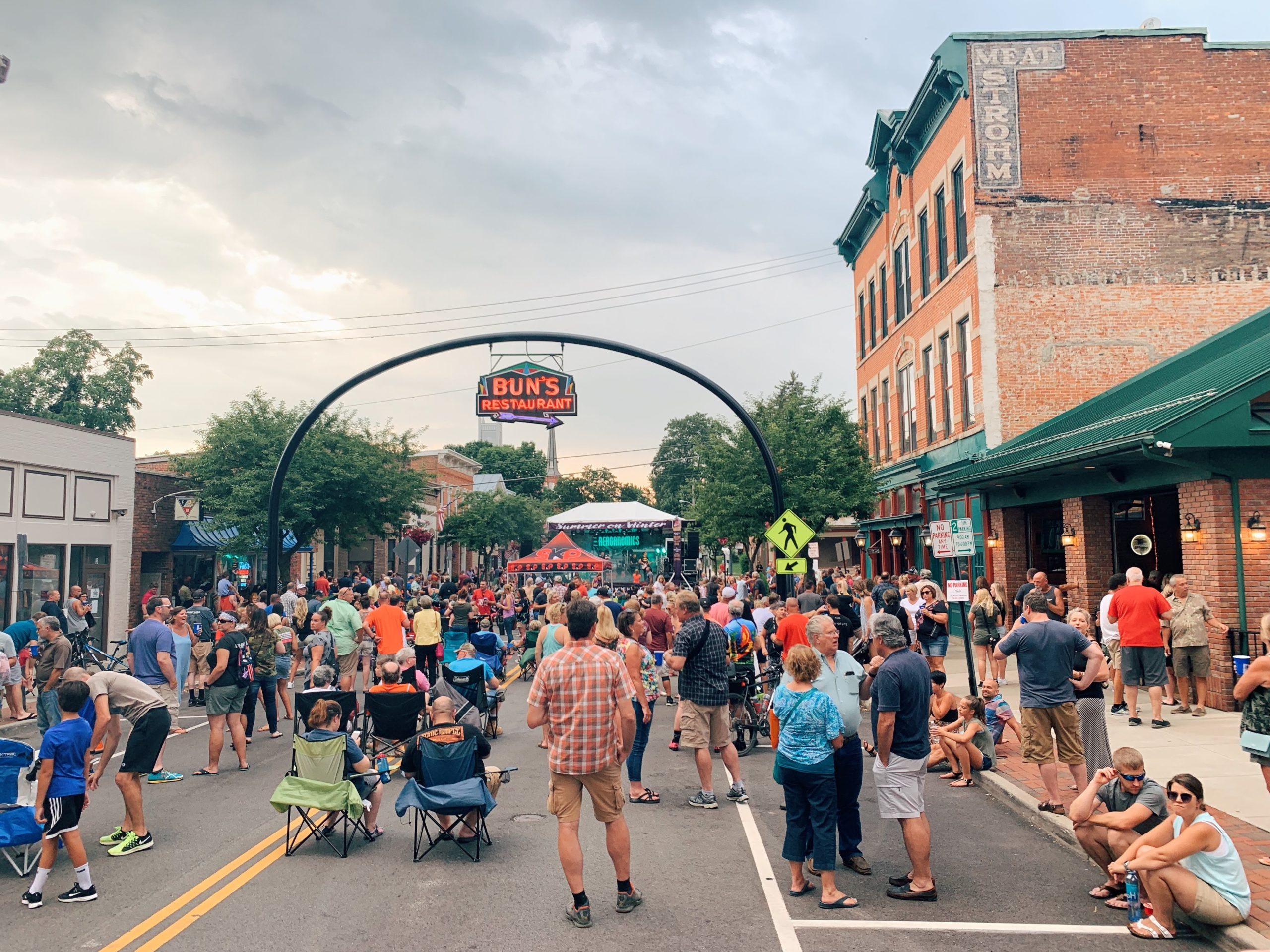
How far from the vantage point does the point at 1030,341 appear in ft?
74.2

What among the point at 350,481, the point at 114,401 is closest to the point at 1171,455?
the point at 350,481

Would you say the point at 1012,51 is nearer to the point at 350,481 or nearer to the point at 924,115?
the point at 924,115

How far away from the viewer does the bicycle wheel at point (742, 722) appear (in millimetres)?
11297

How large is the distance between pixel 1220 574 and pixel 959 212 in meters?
14.3

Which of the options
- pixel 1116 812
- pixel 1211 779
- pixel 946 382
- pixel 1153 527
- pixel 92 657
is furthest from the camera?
pixel 946 382

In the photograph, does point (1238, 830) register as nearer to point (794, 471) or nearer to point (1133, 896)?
point (1133, 896)

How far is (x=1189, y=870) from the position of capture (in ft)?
18.1

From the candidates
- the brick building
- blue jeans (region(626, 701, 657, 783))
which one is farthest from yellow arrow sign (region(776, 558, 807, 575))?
blue jeans (region(626, 701, 657, 783))

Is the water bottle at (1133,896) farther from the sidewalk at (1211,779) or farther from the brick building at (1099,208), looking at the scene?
the brick building at (1099,208)

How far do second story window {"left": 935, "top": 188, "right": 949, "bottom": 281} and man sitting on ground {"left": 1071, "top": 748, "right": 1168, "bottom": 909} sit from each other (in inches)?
837

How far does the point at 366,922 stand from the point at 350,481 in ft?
91.0

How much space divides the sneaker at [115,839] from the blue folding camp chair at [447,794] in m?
2.24

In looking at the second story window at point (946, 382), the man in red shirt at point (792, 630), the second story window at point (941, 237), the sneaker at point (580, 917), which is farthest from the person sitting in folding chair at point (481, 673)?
the second story window at point (941, 237)

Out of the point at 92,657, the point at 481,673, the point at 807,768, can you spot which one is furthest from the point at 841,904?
the point at 92,657
